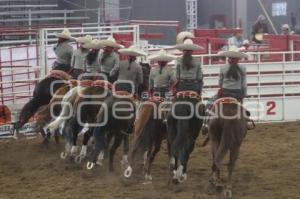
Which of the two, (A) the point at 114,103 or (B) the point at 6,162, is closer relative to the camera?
(A) the point at 114,103

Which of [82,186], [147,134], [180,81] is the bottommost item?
[82,186]

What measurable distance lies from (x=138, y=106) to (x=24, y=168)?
2177mm

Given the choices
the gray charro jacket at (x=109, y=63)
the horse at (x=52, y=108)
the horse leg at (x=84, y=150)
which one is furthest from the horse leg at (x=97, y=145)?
the horse at (x=52, y=108)

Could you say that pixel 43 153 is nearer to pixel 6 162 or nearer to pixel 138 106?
pixel 6 162

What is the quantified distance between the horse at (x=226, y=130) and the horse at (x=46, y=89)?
3.65 m

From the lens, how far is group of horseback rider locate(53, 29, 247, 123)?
8688 mm

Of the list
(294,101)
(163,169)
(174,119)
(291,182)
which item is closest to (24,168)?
(163,169)

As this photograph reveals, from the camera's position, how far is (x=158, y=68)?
9.45 metres

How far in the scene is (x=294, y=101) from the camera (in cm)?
1494

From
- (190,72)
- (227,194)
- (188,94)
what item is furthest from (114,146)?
(227,194)

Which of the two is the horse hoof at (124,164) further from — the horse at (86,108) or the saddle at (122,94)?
the saddle at (122,94)

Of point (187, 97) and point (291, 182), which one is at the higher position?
point (187, 97)

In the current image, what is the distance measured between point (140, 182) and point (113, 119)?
94 cm

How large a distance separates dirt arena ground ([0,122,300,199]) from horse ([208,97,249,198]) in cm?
34
